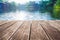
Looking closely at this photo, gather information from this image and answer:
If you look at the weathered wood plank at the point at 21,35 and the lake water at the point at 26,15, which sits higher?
the weathered wood plank at the point at 21,35

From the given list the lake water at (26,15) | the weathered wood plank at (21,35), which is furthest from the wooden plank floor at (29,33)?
the lake water at (26,15)

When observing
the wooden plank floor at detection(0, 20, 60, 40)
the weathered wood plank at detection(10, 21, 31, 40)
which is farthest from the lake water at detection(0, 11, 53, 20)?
the weathered wood plank at detection(10, 21, 31, 40)

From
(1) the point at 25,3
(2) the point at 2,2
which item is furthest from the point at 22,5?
(2) the point at 2,2

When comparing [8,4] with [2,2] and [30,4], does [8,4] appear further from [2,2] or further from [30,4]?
[30,4]

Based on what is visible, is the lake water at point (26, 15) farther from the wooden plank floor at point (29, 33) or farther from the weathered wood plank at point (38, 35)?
the weathered wood plank at point (38, 35)

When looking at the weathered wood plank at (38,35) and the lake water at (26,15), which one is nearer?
the weathered wood plank at (38,35)

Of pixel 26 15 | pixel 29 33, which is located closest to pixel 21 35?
pixel 29 33

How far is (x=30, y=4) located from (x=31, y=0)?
269 millimetres

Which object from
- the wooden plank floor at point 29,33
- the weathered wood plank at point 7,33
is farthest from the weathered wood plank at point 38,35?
the weathered wood plank at point 7,33

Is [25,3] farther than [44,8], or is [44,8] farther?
[44,8]

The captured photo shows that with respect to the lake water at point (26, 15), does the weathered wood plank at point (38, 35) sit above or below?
above

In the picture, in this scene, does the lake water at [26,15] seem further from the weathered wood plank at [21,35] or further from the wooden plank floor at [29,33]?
the weathered wood plank at [21,35]

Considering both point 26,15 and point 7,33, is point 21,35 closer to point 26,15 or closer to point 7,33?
point 7,33

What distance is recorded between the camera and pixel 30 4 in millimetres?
7738
